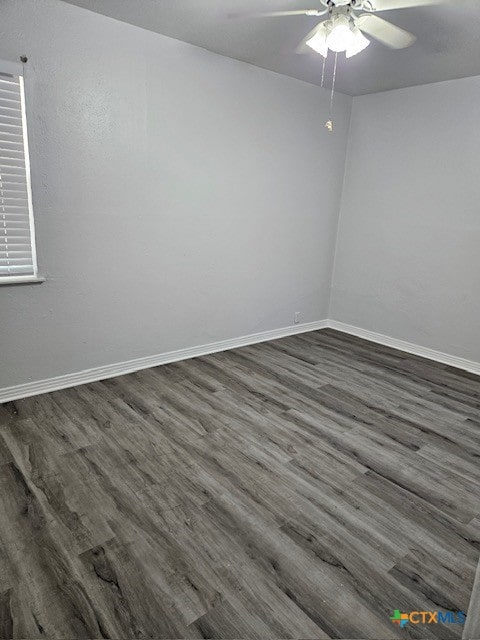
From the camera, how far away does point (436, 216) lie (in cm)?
387

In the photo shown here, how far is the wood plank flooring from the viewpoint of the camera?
1.44 metres

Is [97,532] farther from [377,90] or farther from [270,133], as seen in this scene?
[377,90]

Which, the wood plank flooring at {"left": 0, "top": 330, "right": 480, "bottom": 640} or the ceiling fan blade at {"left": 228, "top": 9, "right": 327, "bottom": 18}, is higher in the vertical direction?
the ceiling fan blade at {"left": 228, "top": 9, "right": 327, "bottom": 18}

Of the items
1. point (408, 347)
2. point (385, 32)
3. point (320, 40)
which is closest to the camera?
point (320, 40)

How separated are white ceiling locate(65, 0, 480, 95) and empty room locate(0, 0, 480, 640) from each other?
27 mm

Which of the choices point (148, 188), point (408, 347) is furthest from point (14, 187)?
point (408, 347)

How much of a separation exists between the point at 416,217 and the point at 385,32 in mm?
1844

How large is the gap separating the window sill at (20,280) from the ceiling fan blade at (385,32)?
2.51 metres

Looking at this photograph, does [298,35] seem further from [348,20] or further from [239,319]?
[239,319]

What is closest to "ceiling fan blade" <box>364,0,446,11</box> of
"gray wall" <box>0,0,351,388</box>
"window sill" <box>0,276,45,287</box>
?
"gray wall" <box>0,0,351,388</box>

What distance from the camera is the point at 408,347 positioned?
421cm

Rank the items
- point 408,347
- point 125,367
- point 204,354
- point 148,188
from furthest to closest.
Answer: point 408,347 → point 204,354 → point 125,367 → point 148,188

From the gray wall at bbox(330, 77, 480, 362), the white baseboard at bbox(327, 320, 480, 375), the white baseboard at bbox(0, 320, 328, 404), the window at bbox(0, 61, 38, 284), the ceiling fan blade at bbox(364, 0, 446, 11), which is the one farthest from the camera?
the white baseboard at bbox(327, 320, 480, 375)

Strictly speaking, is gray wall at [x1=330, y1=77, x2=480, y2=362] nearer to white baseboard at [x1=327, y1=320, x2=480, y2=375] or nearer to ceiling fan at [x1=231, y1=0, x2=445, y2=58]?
white baseboard at [x1=327, y1=320, x2=480, y2=375]
